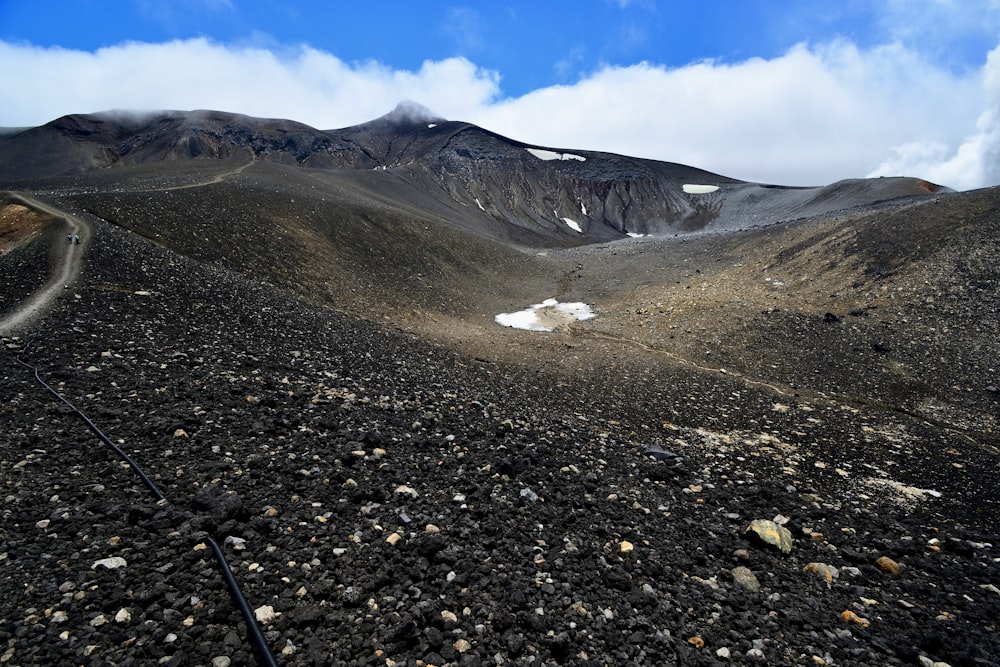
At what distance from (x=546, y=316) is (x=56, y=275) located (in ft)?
58.2

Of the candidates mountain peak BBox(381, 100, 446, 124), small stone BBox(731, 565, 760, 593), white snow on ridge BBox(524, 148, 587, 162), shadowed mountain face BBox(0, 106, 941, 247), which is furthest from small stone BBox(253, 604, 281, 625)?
mountain peak BBox(381, 100, 446, 124)

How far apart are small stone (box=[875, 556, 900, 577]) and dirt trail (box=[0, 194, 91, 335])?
14.3 metres

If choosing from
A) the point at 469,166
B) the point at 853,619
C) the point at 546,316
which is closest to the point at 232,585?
the point at 853,619

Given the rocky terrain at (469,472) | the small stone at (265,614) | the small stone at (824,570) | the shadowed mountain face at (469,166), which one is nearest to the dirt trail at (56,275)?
the rocky terrain at (469,472)

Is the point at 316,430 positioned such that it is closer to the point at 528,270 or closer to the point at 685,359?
the point at 685,359

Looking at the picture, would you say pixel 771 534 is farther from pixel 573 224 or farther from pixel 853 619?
pixel 573 224

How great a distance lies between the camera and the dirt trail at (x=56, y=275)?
8.80 meters

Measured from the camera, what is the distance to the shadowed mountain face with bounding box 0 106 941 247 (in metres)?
89.0

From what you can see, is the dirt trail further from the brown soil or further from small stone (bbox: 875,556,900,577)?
small stone (bbox: 875,556,900,577)

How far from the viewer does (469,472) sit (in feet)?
21.8

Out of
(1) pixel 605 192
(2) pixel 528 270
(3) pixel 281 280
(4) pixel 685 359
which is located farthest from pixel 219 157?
(4) pixel 685 359

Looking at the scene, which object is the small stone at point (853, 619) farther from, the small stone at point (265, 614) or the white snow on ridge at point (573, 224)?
→ the white snow on ridge at point (573, 224)

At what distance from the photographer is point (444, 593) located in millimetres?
4398

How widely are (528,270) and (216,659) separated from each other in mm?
31295
